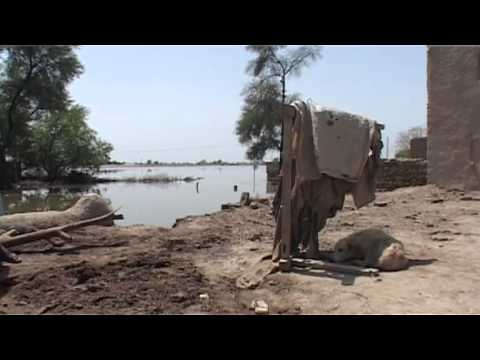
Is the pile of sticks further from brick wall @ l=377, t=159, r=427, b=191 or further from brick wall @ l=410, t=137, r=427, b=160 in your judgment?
brick wall @ l=410, t=137, r=427, b=160

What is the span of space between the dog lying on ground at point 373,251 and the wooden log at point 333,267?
282mm

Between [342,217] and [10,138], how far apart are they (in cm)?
2970

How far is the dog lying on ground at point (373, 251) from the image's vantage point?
5344 millimetres

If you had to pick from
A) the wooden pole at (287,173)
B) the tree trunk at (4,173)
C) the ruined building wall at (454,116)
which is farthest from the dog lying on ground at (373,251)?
the tree trunk at (4,173)

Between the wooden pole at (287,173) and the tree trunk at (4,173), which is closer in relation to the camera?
the wooden pole at (287,173)

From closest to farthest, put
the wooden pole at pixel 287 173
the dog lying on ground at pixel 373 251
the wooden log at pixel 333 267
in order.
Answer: the wooden log at pixel 333 267
the dog lying on ground at pixel 373 251
the wooden pole at pixel 287 173

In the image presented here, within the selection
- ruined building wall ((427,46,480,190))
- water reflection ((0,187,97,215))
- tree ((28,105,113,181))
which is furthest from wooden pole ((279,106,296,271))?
tree ((28,105,113,181))

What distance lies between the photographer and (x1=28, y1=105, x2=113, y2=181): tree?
3403 cm

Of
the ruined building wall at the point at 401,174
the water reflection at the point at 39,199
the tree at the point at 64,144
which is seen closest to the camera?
the ruined building wall at the point at 401,174

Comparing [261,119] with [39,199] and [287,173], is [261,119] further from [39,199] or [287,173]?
[287,173]

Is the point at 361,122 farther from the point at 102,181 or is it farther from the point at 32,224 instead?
the point at 102,181

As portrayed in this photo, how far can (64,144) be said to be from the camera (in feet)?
114

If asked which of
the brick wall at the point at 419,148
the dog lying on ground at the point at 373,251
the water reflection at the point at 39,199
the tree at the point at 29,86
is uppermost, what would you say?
the tree at the point at 29,86

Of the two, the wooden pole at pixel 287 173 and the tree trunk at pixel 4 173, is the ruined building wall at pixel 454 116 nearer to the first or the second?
the wooden pole at pixel 287 173
